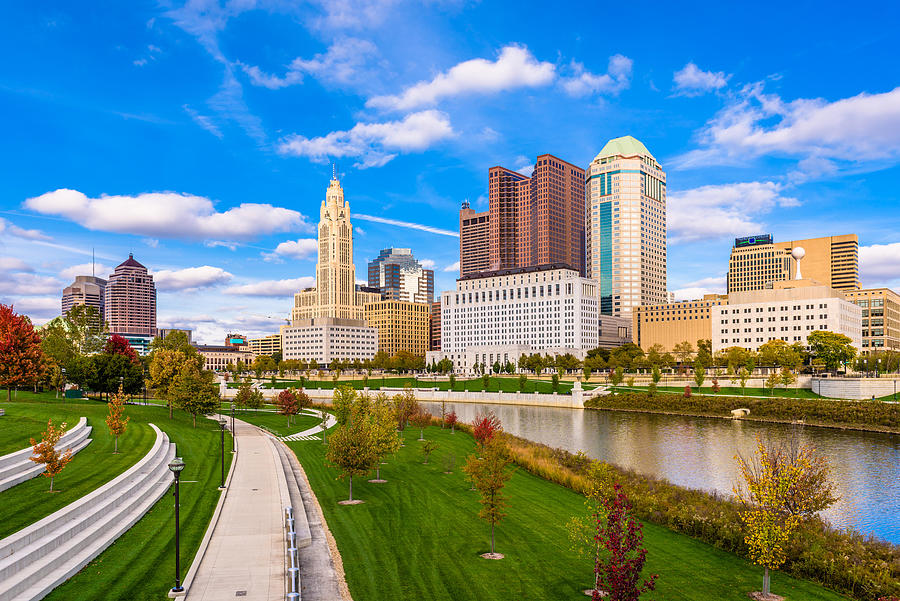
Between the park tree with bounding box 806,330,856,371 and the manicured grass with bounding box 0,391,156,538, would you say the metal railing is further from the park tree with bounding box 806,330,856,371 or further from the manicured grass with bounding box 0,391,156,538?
the park tree with bounding box 806,330,856,371

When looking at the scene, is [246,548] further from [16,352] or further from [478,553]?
[16,352]

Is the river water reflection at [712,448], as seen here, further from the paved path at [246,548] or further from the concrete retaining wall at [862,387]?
the paved path at [246,548]

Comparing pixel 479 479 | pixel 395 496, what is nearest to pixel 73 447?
pixel 395 496

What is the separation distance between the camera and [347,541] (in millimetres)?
26844

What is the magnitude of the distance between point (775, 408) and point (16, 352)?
97.7 m

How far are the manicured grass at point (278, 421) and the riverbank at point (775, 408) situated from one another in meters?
57.3

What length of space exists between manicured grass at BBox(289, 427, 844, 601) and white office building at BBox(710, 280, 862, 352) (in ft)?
554

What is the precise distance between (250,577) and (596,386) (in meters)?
127

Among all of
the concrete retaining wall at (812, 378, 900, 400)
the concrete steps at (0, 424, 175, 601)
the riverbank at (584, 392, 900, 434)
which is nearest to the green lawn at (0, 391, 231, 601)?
the concrete steps at (0, 424, 175, 601)

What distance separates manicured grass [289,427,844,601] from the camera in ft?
72.8

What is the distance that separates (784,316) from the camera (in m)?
182

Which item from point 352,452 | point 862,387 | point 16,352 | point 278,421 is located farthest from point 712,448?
point 16,352

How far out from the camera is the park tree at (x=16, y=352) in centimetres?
5219

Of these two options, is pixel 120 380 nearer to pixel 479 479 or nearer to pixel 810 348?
pixel 479 479
